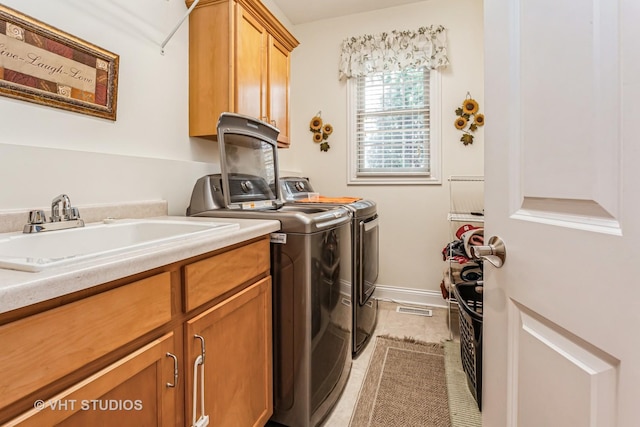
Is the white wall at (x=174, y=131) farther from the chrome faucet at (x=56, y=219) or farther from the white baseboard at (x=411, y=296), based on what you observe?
the chrome faucet at (x=56, y=219)

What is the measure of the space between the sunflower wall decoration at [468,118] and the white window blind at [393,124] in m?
0.26

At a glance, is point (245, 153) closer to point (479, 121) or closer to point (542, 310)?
point (542, 310)

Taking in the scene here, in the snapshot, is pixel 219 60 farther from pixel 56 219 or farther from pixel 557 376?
pixel 557 376

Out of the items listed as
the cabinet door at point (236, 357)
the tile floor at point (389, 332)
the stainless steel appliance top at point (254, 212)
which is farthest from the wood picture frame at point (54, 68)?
the tile floor at point (389, 332)

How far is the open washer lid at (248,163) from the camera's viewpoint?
5.30ft

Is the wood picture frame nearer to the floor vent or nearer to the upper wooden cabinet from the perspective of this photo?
the upper wooden cabinet

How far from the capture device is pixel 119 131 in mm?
1458

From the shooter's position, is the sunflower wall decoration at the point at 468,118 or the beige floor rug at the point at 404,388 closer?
the beige floor rug at the point at 404,388

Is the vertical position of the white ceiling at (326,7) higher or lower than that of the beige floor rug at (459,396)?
higher

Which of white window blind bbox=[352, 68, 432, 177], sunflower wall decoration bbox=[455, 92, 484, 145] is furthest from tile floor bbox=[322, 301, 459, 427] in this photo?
sunflower wall decoration bbox=[455, 92, 484, 145]

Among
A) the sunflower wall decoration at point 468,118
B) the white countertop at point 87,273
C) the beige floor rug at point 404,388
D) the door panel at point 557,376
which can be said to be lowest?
the beige floor rug at point 404,388

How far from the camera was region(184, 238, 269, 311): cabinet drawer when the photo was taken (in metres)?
0.87

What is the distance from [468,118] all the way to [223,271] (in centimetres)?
256

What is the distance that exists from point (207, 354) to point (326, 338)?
0.69m
